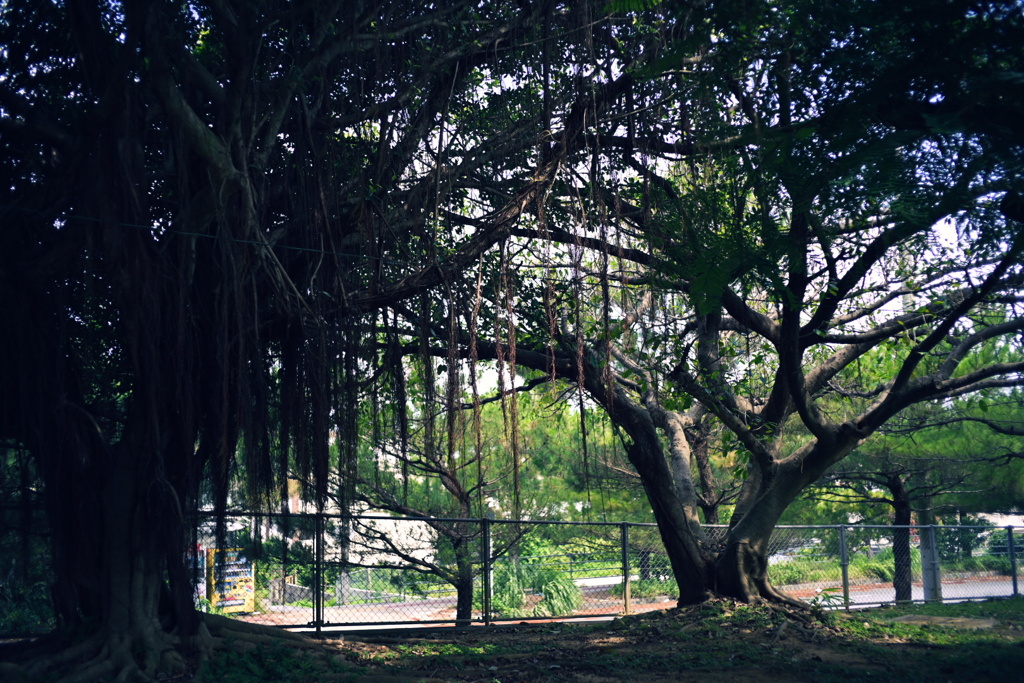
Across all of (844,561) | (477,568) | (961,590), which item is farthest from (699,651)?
(961,590)

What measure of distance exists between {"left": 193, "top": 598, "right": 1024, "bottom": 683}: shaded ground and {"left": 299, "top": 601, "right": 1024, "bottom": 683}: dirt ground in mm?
11

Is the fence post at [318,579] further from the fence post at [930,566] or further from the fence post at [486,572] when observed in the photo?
the fence post at [930,566]

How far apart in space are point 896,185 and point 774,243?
130cm

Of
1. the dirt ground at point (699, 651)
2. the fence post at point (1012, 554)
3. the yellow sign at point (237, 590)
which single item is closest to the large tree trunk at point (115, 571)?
the dirt ground at point (699, 651)

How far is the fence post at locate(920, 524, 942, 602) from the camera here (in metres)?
14.9

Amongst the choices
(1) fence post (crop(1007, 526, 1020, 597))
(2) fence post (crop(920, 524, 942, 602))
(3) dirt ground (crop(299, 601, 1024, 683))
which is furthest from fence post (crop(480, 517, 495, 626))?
(1) fence post (crop(1007, 526, 1020, 597))

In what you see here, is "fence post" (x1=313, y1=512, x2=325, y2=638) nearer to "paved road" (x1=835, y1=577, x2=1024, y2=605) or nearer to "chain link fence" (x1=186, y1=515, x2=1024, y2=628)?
"chain link fence" (x1=186, y1=515, x2=1024, y2=628)

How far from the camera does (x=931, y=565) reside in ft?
49.1

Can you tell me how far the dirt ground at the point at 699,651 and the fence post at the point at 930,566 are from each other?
4342 millimetres

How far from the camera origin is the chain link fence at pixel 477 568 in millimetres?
8188

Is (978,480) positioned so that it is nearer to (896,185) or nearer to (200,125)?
(896,185)

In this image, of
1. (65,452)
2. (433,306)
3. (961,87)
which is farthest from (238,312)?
(961,87)

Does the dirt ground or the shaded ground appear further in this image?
the dirt ground

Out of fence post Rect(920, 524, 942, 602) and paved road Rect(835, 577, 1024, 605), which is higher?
fence post Rect(920, 524, 942, 602)
